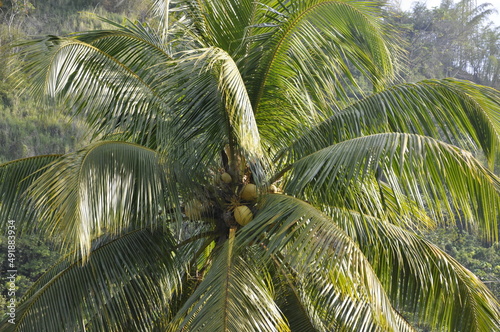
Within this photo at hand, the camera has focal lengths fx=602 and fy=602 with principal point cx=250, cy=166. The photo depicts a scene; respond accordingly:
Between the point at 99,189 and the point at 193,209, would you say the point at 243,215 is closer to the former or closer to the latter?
the point at 193,209

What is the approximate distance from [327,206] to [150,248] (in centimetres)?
147

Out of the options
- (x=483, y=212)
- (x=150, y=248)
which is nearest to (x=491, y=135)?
(x=483, y=212)

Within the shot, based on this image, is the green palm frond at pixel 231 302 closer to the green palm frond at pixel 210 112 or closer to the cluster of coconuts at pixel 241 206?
the cluster of coconuts at pixel 241 206

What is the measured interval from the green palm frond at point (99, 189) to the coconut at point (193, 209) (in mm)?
249

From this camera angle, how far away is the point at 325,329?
4883 mm

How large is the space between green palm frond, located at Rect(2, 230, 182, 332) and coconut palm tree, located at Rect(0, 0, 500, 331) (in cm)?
1

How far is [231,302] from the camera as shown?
3.70 m

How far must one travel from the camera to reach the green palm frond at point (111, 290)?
4.50 meters

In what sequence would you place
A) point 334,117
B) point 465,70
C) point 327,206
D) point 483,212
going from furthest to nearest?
point 465,70 → point 334,117 → point 327,206 → point 483,212

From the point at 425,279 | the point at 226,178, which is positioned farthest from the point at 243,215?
the point at 425,279

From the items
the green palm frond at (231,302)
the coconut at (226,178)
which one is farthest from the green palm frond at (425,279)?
the green palm frond at (231,302)

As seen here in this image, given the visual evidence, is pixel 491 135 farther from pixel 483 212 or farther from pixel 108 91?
pixel 108 91

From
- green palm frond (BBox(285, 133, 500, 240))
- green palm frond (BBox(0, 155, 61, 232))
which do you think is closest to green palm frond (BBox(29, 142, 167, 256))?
green palm frond (BBox(0, 155, 61, 232))

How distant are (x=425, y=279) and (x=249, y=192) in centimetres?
154
